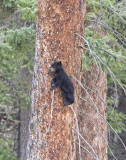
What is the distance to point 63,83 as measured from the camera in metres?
2.84

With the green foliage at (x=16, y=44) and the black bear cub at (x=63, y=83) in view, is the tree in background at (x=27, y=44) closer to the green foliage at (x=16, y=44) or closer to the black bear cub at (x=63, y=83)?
the green foliage at (x=16, y=44)

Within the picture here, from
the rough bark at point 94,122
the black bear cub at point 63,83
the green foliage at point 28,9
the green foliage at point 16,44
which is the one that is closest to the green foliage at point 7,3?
the green foliage at point 16,44

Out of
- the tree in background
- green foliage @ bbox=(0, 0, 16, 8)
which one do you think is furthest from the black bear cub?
green foliage @ bbox=(0, 0, 16, 8)

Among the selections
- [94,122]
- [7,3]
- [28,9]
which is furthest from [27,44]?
[94,122]

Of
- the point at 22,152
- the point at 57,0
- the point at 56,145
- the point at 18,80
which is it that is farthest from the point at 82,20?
the point at 22,152

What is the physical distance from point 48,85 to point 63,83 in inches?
6.5

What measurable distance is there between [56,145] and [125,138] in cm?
986

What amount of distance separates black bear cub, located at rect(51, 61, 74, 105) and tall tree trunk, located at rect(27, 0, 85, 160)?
6cm

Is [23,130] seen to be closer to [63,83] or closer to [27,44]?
[27,44]

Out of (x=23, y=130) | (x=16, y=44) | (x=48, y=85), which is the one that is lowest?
(x=23, y=130)

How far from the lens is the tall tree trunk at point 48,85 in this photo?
111 inches

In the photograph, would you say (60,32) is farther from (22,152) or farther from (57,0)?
(22,152)

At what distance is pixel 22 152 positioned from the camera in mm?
9055

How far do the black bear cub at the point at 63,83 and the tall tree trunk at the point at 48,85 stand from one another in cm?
6
